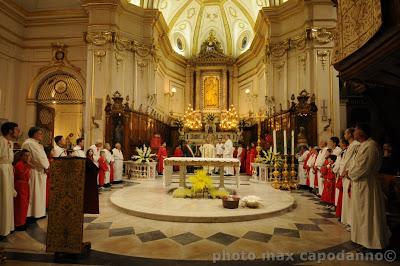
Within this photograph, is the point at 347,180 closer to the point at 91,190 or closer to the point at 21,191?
the point at 91,190

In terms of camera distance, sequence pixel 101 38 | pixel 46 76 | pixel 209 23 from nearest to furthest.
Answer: pixel 101 38 → pixel 46 76 → pixel 209 23

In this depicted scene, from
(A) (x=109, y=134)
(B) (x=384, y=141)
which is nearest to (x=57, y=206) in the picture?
(B) (x=384, y=141)

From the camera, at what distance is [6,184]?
13.2ft

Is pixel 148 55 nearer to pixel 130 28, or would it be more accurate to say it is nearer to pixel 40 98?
pixel 130 28

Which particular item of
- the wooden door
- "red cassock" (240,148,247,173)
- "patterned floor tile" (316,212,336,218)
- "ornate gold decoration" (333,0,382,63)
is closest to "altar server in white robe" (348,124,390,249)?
"ornate gold decoration" (333,0,382,63)

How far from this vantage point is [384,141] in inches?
210

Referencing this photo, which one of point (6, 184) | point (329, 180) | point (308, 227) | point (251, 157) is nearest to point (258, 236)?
point (308, 227)

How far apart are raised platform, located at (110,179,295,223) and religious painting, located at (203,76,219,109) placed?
1277cm

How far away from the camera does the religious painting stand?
1970 centimetres

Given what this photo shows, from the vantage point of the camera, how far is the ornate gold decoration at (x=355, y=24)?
2957 mm

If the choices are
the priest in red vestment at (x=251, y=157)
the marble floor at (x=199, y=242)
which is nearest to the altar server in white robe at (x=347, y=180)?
the marble floor at (x=199, y=242)

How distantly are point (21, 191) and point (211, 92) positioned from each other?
16.2 m

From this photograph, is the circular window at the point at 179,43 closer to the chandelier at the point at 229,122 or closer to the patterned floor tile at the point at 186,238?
the chandelier at the point at 229,122

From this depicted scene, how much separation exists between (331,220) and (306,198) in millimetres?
2336
